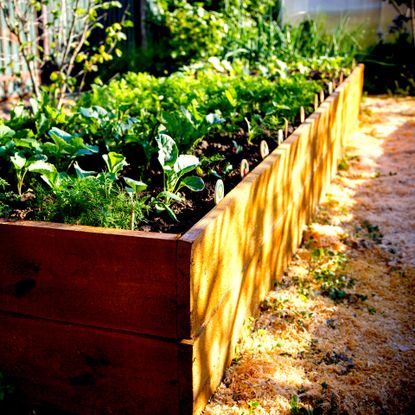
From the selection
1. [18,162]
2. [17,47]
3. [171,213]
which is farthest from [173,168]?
[17,47]

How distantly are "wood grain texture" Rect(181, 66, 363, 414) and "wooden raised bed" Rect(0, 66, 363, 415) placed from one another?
1cm

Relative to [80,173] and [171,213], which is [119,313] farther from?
[80,173]

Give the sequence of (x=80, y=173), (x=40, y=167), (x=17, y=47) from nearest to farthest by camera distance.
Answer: (x=40, y=167) → (x=80, y=173) → (x=17, y=47)

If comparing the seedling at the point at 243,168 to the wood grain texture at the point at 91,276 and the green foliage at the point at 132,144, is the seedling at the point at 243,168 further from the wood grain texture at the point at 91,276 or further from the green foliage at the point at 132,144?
the wood grain texture at the point at 91,276

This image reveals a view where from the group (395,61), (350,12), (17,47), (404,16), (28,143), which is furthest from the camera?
(350,12)

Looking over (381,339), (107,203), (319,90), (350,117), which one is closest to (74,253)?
(107,203)

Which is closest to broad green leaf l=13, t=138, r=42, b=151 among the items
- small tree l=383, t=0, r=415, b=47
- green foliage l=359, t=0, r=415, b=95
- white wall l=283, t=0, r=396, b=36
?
green foliage l=359, t=0, r=415, b=95

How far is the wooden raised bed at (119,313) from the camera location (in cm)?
181

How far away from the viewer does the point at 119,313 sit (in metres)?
1.88

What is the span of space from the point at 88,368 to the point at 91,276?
35 centimetres

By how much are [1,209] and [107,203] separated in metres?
0.43

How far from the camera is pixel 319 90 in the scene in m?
4.89

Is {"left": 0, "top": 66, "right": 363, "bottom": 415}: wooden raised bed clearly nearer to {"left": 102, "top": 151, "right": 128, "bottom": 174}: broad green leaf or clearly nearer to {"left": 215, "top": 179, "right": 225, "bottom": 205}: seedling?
{"left": 215, "top": 179, "right": 225, "bottom": 205}: seedling

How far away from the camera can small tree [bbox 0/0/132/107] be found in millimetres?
4352
